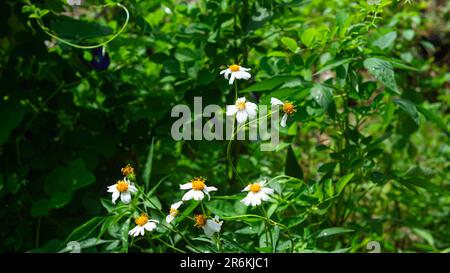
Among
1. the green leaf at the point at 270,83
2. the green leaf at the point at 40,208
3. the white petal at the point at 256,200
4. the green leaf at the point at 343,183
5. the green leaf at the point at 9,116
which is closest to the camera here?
Answer: the white petal at the point at 256,200

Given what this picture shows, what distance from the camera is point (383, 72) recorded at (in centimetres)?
125

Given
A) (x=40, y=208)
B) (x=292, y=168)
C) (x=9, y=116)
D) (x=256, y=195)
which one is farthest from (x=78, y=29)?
(x=256, y=195)

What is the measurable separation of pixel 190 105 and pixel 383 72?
52 centimetres

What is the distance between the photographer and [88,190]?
1708 millimetres

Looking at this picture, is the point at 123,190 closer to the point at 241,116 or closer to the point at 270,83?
the point at 241,116

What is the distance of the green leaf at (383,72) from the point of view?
124cm

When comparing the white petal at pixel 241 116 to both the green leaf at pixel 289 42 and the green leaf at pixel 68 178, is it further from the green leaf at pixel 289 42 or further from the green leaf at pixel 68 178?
the green leaf at pixel 68 178

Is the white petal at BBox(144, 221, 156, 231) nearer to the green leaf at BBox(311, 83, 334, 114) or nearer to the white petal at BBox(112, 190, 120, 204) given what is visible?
the white petal at BBox(112, 190, 120, 204)

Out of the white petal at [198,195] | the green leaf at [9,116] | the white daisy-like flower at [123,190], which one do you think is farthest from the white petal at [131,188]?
the green leaf at [9,116]

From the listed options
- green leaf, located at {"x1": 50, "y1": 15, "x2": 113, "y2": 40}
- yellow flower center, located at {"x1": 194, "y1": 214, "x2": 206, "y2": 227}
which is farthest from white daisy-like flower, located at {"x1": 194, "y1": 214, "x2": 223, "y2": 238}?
green leaf, located at {"x1": 50, "y1": 15, "x2": 113, "y2": 40}

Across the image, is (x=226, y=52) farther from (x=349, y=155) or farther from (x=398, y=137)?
(x=398, y=137)

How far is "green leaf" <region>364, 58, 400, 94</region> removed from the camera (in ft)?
4.08
